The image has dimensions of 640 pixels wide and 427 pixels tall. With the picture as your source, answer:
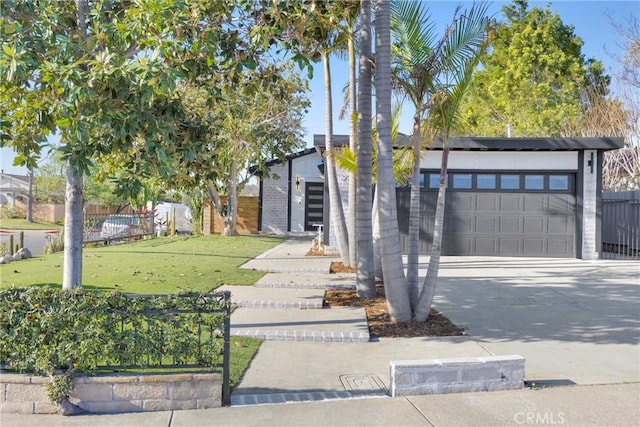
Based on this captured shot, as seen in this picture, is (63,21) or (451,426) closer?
(451,426)

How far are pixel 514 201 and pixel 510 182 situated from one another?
1.86ft

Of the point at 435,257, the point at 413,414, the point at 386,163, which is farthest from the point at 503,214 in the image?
the point at 413,414

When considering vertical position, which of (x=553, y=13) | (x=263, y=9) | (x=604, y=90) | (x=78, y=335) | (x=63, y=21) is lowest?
(x=78, y=335)

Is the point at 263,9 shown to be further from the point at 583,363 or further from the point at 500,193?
the point at 500,193

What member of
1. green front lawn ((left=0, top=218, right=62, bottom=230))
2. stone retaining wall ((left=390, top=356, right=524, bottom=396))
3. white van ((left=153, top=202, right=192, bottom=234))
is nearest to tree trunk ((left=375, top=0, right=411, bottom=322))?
stone retaining wall ((left=390, top=356, right=524, bottom=396))

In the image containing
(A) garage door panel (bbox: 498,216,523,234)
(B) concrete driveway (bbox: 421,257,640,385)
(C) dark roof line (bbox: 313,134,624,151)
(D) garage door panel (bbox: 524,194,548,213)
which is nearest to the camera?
(B) concrete driveway (bbox: 421,257,640,385)

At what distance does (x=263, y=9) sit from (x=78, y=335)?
4.30 metres

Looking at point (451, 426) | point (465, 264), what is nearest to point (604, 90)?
point (465, 264)

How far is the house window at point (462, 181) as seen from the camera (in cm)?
1521

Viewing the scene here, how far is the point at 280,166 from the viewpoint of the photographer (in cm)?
2489

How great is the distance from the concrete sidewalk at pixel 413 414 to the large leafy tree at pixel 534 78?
23.8 meters

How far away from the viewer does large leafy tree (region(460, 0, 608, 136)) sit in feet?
86.9

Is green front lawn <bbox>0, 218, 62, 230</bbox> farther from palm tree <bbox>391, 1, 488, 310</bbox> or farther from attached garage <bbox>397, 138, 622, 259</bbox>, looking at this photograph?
palm tree <bbox>391, 1, 488, 310</bbox>

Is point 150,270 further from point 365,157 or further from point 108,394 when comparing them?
point 108,394
